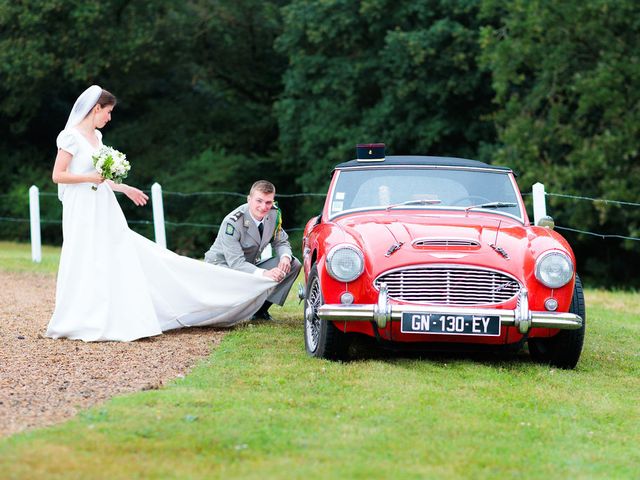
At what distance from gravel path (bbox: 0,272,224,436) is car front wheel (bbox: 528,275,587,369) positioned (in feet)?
8.96

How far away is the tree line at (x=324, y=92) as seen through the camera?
26.2 m

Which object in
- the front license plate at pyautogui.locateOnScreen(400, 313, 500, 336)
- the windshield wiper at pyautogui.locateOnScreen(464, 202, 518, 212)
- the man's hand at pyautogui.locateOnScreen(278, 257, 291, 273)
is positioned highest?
the windshield wiper at pyautogui.locateOnScreen(464, 202, 518, 212)

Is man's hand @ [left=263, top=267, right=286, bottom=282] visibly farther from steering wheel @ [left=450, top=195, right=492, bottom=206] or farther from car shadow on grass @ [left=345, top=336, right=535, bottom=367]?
steering wheel @ [left=450, top=195, right=492, bottom=206]

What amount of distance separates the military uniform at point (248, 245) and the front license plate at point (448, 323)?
8.84 ft

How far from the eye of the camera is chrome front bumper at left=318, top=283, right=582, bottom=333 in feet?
26.8

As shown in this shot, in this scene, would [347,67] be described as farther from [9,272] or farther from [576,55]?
[9,272]

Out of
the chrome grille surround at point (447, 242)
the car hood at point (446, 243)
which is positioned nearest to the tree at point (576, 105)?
the car hood at point (446, 243)

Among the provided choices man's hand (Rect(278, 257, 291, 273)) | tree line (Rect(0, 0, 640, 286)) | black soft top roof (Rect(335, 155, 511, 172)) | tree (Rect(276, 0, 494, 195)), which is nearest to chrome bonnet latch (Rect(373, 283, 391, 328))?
black soft top roof (Rect(335, 155, 511, 172))

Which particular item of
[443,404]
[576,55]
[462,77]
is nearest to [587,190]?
[576,55]

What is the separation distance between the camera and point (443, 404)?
7.29 m

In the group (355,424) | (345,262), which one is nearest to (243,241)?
(345,262)

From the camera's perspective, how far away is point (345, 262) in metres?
8.45

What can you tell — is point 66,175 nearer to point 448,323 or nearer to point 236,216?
point 236,216

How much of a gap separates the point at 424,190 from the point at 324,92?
2370 centimetres
